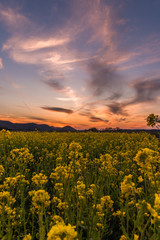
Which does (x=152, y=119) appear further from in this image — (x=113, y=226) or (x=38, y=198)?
(x=38, y=198)

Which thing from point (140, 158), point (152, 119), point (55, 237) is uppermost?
point (152, 119)

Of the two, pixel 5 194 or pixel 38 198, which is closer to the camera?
pixel 38 198

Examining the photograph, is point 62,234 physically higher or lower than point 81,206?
higher

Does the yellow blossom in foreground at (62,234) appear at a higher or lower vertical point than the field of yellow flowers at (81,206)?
higher

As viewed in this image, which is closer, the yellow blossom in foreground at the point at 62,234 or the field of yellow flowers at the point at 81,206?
the yellow blossom in foreground at the point at 62,234

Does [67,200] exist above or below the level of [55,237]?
below

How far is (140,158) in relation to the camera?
2480 mm

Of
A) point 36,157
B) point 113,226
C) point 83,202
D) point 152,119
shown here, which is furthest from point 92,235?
point 36,157

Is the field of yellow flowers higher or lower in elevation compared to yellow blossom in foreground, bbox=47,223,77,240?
lower

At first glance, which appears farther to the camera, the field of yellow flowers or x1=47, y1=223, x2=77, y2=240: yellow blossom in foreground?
the field of yellow flowers

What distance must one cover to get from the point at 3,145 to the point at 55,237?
8536 millimetres

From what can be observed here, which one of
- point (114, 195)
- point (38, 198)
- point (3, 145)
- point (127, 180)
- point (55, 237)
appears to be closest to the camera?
point (55, 237)

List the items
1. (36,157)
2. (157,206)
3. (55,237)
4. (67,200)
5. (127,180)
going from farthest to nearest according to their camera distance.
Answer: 1. (36,157)
2. (67,200)
3. (127,180)
4. (157,206)
5. (55,237)

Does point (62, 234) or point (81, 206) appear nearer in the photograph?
point (62, 234)
